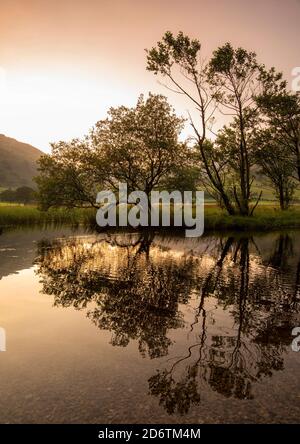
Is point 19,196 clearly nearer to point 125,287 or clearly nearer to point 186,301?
point 125,287

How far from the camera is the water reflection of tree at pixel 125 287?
35.1 feet

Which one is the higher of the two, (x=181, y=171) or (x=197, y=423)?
(x=181, y=171)

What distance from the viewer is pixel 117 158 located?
5047cm

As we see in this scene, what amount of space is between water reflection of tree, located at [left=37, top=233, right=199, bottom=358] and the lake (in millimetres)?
55

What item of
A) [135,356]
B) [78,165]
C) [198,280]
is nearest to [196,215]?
[78,165]

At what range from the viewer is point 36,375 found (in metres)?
7.69

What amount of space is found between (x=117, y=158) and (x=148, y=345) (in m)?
43.1

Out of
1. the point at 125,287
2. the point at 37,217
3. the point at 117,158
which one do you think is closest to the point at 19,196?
the point at 37,217

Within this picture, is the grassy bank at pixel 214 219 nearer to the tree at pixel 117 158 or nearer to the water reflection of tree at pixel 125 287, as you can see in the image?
the tree at pixel 117 158

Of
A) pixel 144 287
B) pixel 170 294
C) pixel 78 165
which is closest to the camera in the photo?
pixel 170 294

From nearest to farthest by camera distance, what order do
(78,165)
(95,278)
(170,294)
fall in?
(170,294)
(95,278)
(78,165)
